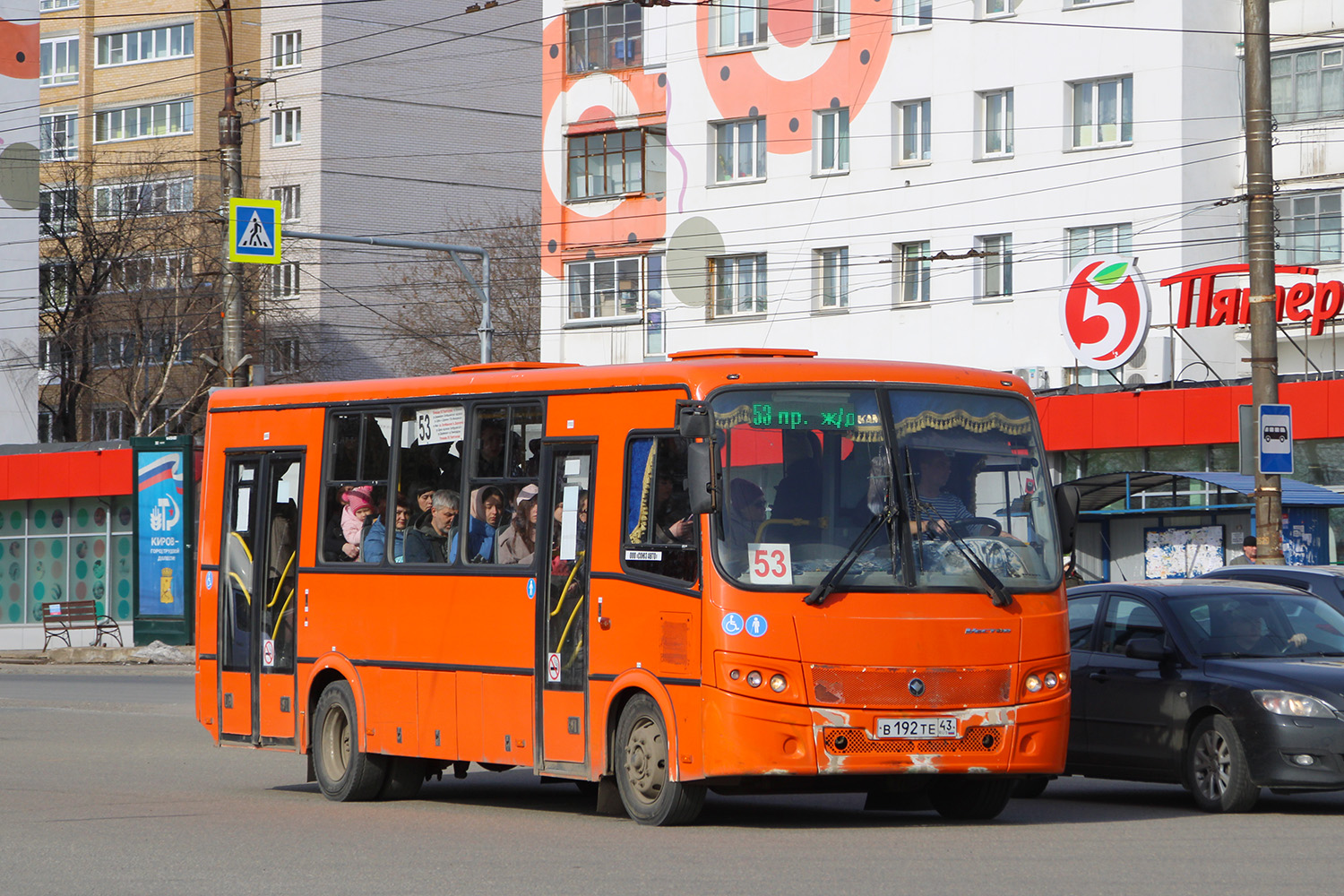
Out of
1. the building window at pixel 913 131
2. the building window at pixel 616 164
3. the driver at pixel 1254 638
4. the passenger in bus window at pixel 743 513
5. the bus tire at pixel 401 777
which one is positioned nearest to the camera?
the passenger in bus window at pixel 743 513

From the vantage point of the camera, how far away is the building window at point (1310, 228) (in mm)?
41156

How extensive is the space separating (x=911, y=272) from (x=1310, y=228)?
922 centimetres

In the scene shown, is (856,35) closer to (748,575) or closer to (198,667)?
(198,667)

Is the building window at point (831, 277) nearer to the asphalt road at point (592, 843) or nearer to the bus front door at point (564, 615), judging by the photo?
the asphalt road at point (592, 843)

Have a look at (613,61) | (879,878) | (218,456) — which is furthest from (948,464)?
(613,61)

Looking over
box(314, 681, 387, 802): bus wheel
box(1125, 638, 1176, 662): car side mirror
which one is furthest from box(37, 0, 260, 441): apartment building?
box(1125, 638, 1176, 662): car side mirror

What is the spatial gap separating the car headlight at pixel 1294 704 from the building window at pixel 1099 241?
31.7 metres

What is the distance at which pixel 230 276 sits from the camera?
106 feet

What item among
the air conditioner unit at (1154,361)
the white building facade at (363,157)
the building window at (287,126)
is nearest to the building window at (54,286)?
the white building facade at (363,157)

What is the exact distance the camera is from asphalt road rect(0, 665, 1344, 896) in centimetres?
959

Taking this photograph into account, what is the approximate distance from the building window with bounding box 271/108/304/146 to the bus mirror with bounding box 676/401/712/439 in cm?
6249

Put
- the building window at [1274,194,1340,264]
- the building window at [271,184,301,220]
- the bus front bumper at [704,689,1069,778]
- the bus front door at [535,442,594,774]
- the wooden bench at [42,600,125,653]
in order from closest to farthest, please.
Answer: the bus front bumper at [704,689,1069,778], the bus front door at [535,442,594,774], the building window at [1274,194,1340,264], the wooden bench at [42,600,125,653], the building window at [271,184,301,220]

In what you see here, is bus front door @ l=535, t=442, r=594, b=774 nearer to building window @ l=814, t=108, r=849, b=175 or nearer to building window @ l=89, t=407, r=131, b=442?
building window @ l=814, t=108, r=849, b=175

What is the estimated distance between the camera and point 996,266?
45750 millimetres
